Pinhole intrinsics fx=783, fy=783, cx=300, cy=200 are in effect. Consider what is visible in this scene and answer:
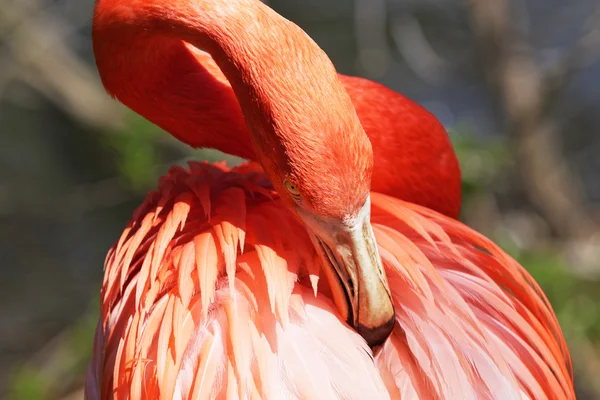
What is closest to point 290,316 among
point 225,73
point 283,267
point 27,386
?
point 283,267

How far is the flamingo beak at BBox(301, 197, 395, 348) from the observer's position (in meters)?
1.46

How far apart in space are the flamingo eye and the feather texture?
0.16 m

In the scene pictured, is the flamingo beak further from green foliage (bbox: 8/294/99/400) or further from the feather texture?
green foliage (bbox: 8/294/99/400)

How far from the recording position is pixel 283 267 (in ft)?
5.12

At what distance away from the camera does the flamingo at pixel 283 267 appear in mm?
1426

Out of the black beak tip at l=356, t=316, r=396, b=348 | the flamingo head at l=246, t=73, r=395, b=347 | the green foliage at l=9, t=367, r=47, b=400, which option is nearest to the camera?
the flamingo head at l=246, t=73, r=395, b=347

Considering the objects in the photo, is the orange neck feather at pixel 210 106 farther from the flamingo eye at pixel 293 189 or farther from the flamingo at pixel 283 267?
the flamingo eye at pixel 293 189

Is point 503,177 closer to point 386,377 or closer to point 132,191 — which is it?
point 132,191

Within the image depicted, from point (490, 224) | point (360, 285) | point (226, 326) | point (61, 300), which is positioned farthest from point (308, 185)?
point (61, 300)

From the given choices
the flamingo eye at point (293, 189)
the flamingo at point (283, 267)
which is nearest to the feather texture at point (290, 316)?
the flamingo at point (283, 267)

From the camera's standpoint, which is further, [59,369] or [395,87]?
[395,87]

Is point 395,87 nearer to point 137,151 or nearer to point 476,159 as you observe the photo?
point 476,159

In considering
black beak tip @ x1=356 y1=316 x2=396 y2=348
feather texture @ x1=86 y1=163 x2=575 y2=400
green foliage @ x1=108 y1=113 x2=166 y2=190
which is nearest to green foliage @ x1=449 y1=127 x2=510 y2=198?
green foliage @ x1=108 y1=113 x2=166 y2=190

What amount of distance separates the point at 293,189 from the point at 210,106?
0.47 meters
